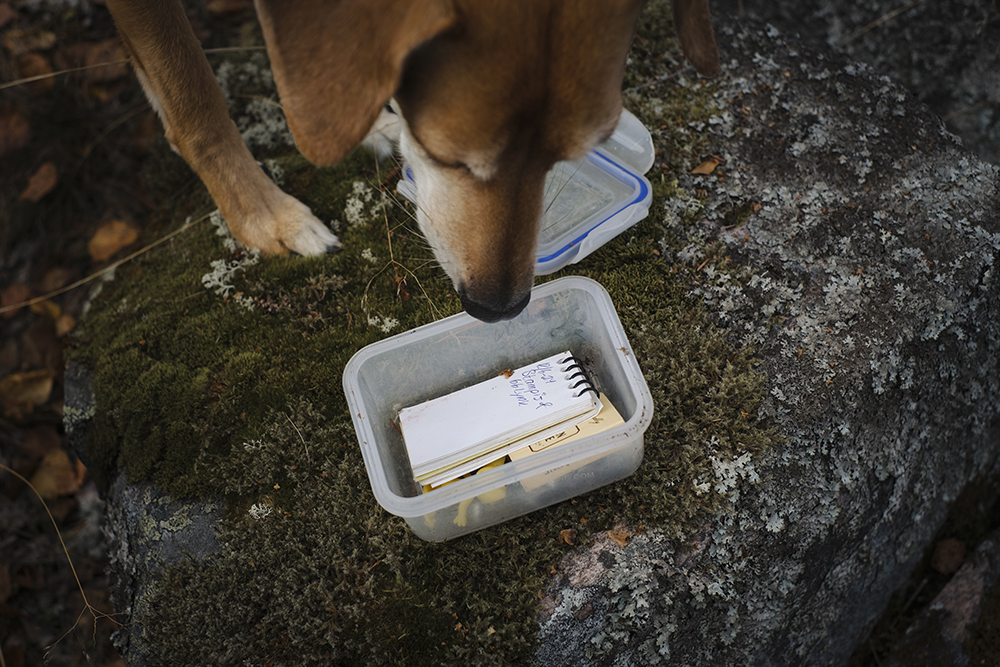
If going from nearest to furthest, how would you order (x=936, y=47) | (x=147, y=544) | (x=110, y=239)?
(x=147, y=544)
(x=936, y=47)
(x=110, y=239)

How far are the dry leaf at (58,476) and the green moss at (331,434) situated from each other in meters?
0.99

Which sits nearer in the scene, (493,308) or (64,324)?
(493,308)

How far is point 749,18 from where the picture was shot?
11.6 feet

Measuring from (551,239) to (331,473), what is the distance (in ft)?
4.38

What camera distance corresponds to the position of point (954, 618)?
103 inches

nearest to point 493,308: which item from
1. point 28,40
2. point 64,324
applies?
point 64,324

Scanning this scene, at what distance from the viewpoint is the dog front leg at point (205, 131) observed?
2422 mm

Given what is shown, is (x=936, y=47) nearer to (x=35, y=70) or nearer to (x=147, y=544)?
(x=147, y=544)

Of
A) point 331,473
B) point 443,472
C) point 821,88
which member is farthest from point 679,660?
point 821,88

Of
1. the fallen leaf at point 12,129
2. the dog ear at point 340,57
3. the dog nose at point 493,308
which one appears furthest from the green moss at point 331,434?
the fallen leaf at point 12,129

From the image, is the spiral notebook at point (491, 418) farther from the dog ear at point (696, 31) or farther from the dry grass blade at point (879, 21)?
the dry grass blade at point (879, 21)

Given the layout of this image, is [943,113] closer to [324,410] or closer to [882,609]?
[882,609]

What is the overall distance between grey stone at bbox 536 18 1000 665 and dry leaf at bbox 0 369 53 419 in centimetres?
328

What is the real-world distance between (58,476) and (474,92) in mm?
3376
